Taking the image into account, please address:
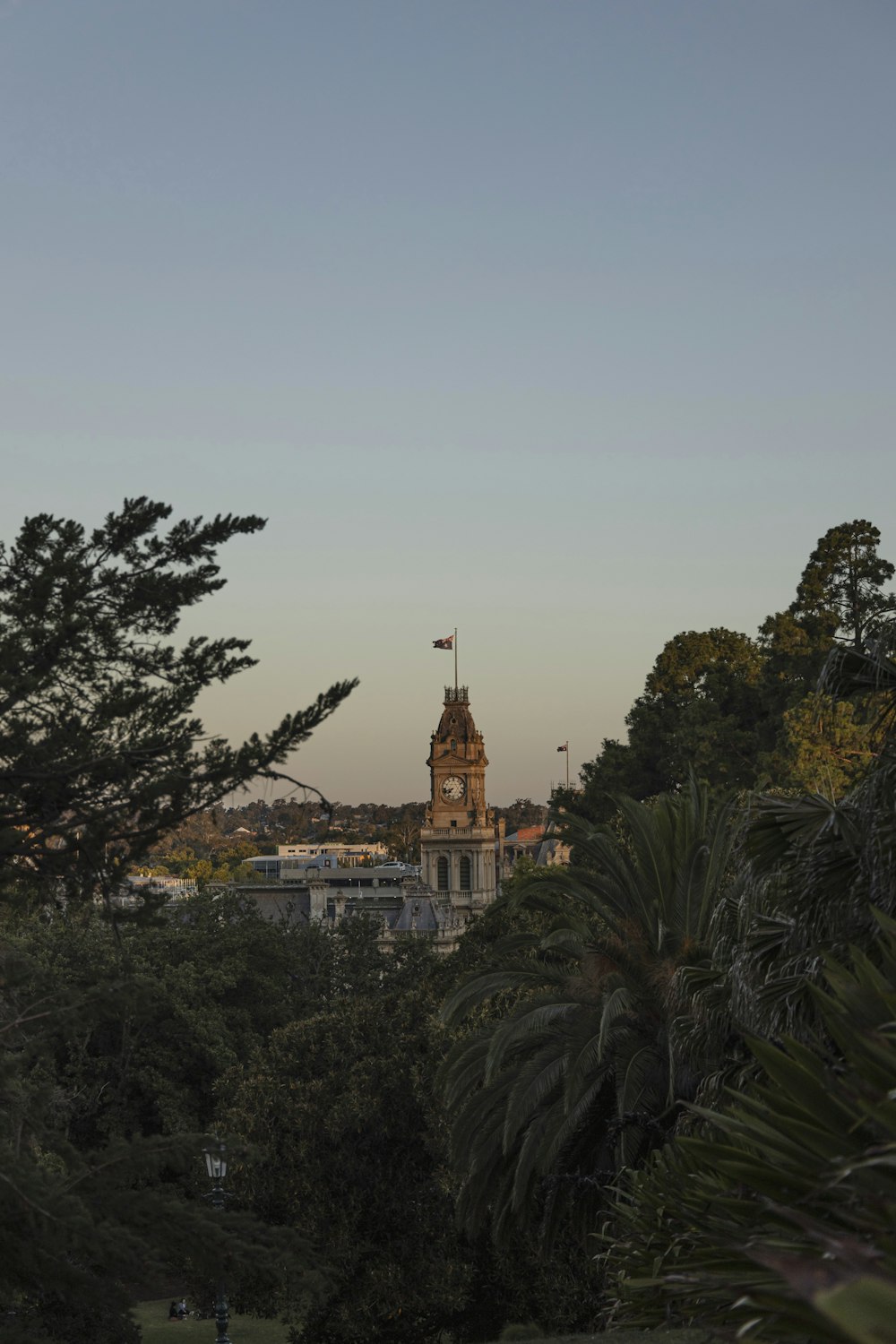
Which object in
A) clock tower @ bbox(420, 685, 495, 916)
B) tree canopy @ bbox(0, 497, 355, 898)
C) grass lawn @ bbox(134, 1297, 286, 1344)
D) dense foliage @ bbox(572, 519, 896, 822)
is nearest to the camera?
tree canopy @ bbox(0, 497, 355, 898)

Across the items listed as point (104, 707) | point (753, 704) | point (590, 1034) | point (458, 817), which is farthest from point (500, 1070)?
point (458, 817)

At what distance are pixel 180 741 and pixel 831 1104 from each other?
7513 millimetres

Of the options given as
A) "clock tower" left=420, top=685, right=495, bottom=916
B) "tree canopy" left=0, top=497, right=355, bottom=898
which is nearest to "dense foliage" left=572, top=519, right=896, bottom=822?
"tree canopy" left=0, top=497, right=355, bottom=898

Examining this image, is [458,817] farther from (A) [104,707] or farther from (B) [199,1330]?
(A) [104,707]

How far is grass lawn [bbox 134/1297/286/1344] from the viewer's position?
29.7 m

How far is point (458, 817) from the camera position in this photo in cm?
9712

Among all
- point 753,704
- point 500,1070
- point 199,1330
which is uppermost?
point 753,704

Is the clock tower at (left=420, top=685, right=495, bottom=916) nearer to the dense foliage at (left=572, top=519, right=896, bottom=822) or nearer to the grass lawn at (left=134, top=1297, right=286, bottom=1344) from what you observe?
the dense foliage at (left=572, top=519, right=896, bottom=822)

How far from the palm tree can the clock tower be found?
74096 millimetres

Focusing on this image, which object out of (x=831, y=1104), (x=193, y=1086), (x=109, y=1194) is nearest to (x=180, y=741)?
(x=109, y=1194)

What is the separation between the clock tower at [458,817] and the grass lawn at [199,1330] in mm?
56637

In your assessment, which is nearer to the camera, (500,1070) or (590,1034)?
(590,1034)

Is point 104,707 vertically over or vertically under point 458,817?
under

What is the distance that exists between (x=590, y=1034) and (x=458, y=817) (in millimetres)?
81753
